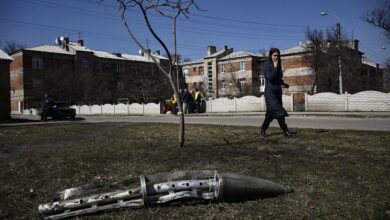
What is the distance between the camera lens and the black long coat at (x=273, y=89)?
8.22 meters

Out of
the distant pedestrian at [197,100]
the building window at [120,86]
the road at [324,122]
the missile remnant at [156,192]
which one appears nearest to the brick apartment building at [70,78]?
the building window at [120,86]

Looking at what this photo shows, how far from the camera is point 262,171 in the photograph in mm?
5176

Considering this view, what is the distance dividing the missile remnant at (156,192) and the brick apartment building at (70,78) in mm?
47371

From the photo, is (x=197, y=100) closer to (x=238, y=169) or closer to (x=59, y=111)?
(x=59, y=111)

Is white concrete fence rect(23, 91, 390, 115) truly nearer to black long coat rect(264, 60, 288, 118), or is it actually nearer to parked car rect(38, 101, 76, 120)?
parked car rect(38, 101, 76, 120)

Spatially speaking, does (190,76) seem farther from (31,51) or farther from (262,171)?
(262,171)

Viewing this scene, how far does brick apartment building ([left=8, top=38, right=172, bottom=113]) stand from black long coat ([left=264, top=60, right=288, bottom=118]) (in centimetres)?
4356

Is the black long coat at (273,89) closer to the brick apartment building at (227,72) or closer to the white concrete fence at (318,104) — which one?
the white concrete fence at (318,104)

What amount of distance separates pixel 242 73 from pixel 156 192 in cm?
6538

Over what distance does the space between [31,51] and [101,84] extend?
12187mm

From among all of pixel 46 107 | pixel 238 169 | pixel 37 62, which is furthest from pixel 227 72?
pixel 238 169

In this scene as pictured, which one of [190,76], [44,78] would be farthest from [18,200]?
[190,76]

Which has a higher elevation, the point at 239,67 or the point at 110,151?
the point at 239,67

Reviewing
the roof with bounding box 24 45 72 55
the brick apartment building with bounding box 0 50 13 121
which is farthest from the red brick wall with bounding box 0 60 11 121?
the roof with bounding box 24 45 72 55
